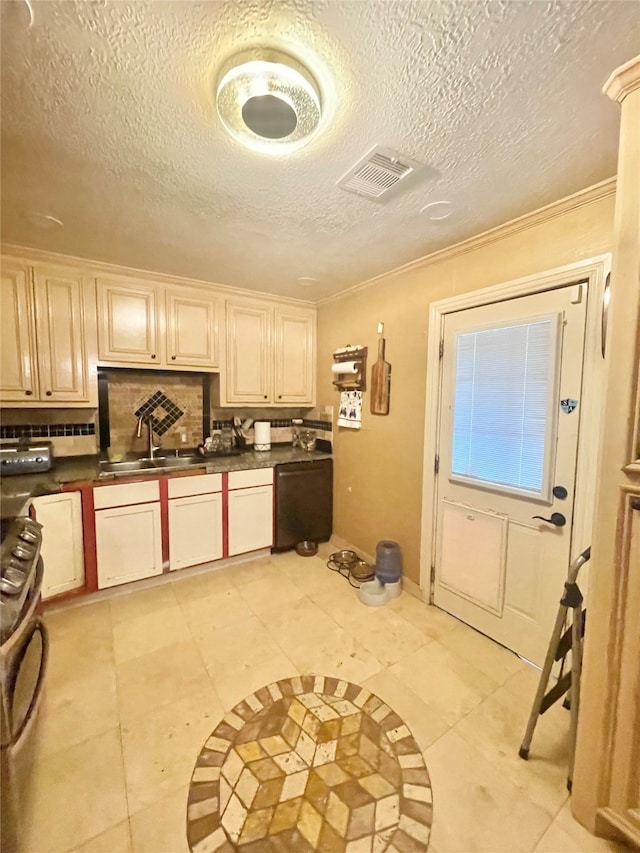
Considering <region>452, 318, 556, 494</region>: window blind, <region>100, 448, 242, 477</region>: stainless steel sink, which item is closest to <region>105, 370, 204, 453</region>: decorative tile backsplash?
<region>100, 448, 242, 477</region>: stainless steel sink

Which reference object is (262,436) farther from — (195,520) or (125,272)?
(125,272)

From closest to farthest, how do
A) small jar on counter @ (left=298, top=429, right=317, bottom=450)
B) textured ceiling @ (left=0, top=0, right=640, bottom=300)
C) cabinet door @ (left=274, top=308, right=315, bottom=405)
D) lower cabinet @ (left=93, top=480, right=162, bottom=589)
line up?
textured ceiling @ (left=0, top=0, right=640, bottom=300)
lower cabinet @ (left=93, top=480, right=162, bottom=589)
cabinet door @ (left=274, top=308, right=315, bottom=405)
small jar on counter @ (left=298, top=429, right=317, bottom=450)

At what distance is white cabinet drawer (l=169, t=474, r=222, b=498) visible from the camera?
8.51 ft

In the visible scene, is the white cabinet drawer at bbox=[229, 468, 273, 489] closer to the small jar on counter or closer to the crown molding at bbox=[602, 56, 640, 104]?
the small jar on counter

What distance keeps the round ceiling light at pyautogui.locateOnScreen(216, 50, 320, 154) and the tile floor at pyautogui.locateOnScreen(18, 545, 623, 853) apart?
239 centimetres

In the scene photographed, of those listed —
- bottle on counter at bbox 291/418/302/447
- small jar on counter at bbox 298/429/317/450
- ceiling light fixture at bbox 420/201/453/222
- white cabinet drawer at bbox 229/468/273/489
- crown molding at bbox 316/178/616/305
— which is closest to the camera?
crown molding at bbox 316/178/616/305

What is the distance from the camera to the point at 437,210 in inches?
68.8

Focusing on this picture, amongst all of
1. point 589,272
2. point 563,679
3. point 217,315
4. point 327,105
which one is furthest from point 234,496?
point 589,272

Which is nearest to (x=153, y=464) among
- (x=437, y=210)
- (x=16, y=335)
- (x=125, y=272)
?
(x=16, y=335)

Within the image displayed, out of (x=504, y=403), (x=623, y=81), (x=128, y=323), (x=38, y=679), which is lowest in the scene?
(x=38, y=679)

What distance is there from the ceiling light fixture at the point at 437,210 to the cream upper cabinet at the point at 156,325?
194 centimetres

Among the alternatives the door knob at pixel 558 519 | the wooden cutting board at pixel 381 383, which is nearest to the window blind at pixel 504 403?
the door knob at pixel 558 519

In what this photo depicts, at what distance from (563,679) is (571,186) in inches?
83.1

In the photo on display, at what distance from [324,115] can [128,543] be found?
2686 millimetres
